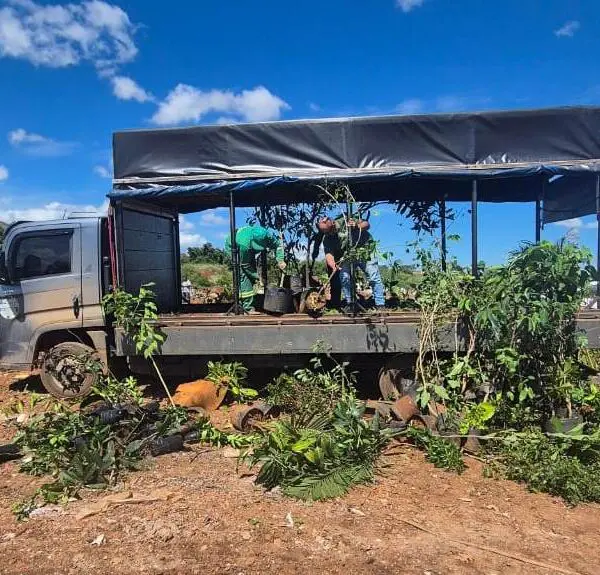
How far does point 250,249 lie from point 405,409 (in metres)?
3.18

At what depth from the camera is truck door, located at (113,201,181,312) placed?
21.0ft

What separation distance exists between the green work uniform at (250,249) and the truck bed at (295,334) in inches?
44.0

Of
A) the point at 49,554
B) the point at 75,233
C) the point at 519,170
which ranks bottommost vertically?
the point at 49,554

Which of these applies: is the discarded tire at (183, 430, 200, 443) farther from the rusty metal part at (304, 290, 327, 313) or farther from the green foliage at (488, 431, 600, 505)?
the green foliage at (488, 431, 600, 505)

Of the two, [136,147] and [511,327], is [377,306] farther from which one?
[136,147]

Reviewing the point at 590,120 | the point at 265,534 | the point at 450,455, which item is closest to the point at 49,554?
the point at 265,534

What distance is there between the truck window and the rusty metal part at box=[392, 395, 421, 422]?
4.21 metres

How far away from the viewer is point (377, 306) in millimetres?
6742

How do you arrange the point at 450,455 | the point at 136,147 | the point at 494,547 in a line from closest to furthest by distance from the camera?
the point at 494,547, the point at 450,455, the point at 136,147

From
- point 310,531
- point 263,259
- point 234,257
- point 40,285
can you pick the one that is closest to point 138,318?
point 234,257

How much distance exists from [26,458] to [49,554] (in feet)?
5.58

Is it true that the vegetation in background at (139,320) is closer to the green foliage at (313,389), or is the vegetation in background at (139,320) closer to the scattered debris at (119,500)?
the green foliage at (313,389)

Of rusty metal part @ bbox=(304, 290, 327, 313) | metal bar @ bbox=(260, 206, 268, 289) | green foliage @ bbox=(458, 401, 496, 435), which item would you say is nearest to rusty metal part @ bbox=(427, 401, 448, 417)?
green foliage @ bbox=(458, 401, 496, 435)

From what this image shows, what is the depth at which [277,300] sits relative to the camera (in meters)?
6.29
